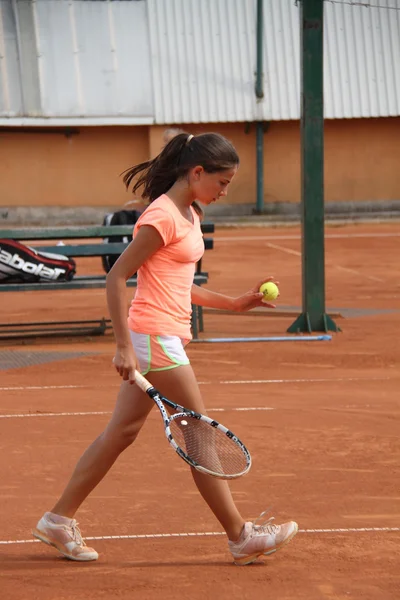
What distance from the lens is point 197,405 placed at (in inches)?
176

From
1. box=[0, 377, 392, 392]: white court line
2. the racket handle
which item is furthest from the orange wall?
the racket handle

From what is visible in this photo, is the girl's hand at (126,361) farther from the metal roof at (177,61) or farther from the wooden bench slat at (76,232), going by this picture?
the metal roof at (177,61)

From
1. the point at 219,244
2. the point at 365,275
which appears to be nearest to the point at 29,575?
the point at 365,275

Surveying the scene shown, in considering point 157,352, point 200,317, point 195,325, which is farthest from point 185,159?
point 200,317

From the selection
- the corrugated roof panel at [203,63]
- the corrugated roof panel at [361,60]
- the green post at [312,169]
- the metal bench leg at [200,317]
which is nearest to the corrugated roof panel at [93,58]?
the corrugated roof panel at [203,63]

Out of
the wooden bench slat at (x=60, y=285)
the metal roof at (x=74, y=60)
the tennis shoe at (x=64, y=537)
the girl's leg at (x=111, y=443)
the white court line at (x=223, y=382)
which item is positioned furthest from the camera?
the metal roof at (x=74, y=60)

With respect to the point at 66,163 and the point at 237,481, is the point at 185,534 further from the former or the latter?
the point at 66,163

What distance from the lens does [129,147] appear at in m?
29.2

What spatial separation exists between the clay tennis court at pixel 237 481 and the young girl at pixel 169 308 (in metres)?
0.31

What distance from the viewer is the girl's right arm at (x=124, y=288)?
4320 millimetres

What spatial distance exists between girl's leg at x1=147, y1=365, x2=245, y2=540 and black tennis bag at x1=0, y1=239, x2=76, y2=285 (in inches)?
270

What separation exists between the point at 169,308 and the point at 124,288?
0.91 ft

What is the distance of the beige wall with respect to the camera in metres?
29.0

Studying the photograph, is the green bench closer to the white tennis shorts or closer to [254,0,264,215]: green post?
the white tennis shorts
